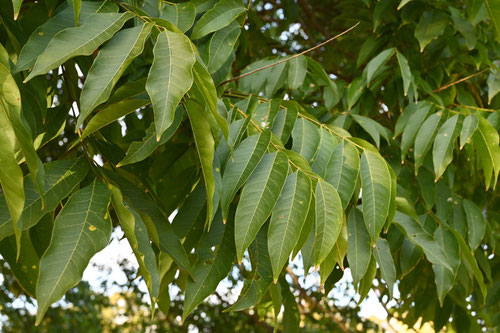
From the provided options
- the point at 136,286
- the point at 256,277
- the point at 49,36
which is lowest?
the point at 136,286

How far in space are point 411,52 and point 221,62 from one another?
105 centimetres

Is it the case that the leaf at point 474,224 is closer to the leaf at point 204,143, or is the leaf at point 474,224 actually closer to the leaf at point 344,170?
the leaf at point 344,170

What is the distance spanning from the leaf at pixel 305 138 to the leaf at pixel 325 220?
0.75 feet

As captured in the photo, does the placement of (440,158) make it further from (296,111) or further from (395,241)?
(296,111)

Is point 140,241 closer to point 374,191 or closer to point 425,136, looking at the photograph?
point 374,191

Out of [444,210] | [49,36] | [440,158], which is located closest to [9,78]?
[49,36]

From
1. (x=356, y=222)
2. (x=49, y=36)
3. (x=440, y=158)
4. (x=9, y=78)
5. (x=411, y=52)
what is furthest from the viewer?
(x=411, y=52)

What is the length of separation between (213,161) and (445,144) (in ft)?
2.63

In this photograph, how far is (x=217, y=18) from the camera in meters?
1.36

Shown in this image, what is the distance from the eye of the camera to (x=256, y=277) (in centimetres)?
121

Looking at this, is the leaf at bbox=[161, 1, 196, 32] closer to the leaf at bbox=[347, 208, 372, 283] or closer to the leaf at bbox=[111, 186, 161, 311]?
the leaf at bbox=[111, 186, 161, 311]

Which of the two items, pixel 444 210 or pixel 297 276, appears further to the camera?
pixel 297 276

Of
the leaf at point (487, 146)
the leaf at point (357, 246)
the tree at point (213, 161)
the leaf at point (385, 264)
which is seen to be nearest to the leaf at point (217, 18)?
the tree at point (213, 161)

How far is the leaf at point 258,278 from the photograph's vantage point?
1186mm
